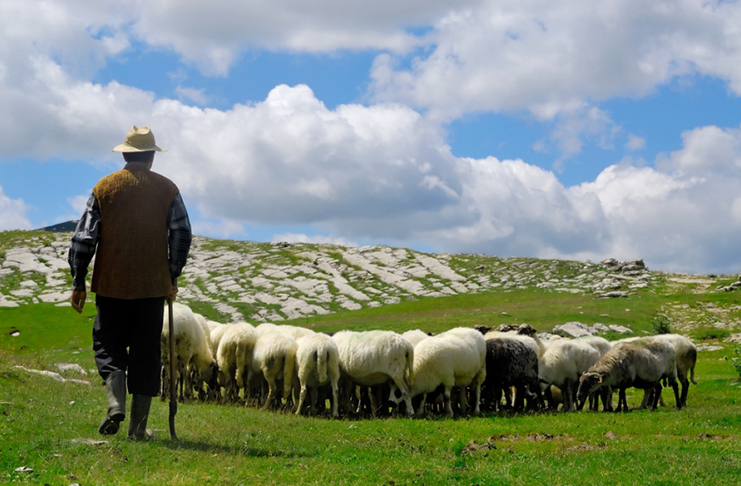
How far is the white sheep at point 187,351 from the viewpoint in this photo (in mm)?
17984

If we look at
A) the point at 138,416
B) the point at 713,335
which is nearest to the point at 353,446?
the point at 138,416

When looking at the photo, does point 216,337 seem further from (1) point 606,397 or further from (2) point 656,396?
(2) point 656,396

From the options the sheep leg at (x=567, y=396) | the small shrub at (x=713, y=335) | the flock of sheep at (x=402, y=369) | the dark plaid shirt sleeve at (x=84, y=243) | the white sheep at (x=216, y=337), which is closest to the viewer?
the dark plaid shirt sleeve at (x=84, y=243)

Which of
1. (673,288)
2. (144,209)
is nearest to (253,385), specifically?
(144,209)

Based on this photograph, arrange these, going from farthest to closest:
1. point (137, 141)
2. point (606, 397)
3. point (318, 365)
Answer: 1. point (606, 397)
2. point (318, 365)
3. point (137, 141)

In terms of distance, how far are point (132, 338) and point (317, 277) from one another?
7438cm

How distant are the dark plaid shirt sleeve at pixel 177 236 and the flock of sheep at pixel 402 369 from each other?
8626mm

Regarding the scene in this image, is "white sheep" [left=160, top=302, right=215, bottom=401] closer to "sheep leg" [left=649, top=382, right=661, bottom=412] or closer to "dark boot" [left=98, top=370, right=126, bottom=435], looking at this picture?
"dark boot" [left=98, top=370, right=126, bottom=435]

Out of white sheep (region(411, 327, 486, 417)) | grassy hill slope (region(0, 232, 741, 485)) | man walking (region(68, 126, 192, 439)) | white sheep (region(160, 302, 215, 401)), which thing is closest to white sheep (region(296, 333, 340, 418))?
grassy hill slope (region(0, 232, 741, 485))

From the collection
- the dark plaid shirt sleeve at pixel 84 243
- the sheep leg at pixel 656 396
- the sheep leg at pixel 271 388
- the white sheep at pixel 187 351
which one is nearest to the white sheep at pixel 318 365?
the sheep leg at pixel 271 388

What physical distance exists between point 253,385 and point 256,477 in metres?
11.8

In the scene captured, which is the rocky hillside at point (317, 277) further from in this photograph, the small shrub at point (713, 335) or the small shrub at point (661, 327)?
the small shrub at point (713, 335)

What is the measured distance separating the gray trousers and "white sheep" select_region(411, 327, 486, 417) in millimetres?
9917

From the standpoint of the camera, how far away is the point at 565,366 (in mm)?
19531
